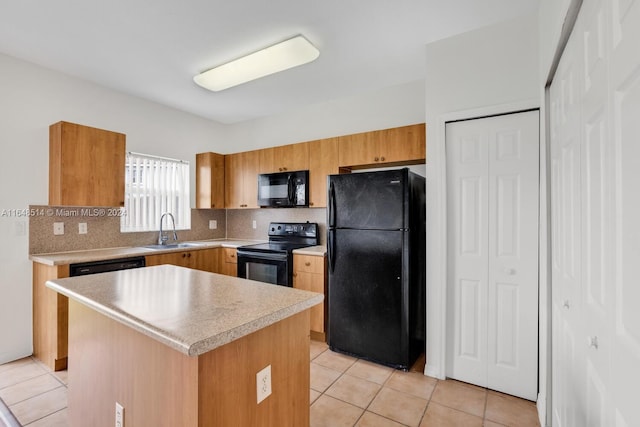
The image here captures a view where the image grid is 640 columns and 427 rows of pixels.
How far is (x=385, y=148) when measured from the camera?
2.98 metres

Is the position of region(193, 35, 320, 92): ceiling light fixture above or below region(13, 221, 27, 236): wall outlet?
above

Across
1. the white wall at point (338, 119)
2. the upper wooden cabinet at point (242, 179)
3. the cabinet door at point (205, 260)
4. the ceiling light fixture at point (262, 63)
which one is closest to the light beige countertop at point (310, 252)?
the upper wooden cabinet at point (242, 179)

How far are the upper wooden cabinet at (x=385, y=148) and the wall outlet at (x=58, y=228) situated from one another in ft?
9.14

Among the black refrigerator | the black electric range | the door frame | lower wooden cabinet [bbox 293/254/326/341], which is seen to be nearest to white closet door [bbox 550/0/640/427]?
the door frame

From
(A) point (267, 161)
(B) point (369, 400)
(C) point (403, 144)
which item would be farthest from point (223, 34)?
(B) point (369, 400)

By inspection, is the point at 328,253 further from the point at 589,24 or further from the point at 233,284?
the point at 589,24

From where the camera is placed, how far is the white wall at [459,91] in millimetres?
2082

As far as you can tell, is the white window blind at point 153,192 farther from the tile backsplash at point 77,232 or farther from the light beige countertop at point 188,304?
the light beige countertop at point 188,304

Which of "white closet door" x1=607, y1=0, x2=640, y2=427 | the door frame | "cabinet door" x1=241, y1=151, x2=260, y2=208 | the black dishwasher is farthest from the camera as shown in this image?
"cabinet door" x1=241, y1=151, x2=260, y2=208

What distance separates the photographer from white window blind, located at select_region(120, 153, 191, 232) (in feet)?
11.3

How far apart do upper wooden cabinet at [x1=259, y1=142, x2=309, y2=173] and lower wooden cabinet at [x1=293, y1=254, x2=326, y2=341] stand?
1.08 meters

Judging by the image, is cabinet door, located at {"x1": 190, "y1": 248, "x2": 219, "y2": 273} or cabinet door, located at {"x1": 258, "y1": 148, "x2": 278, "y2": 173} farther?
cabinet door, located at {"x1": 258, "y1": 148, "x2": 278, "y2": 173}

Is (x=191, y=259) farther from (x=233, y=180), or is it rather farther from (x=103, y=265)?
(x=233, y=180)

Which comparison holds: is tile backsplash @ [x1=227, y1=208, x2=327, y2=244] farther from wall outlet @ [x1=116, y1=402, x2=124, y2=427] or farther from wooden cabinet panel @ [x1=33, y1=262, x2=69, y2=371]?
wall outlet @ [x1=116, y1=402, x2=124, y2=427]
